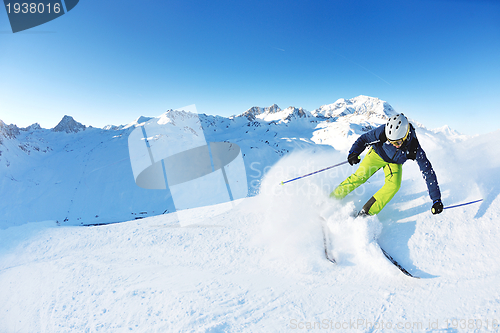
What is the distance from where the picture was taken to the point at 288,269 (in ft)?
12.1

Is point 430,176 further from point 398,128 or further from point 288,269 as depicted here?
point 288,269

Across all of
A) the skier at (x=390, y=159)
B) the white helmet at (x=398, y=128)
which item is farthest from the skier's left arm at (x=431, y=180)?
the white helmet at (x=398, y=128)

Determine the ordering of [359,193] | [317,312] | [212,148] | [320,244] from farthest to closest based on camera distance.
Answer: [212,148] < [359,193] < [320,244] < [317,312]

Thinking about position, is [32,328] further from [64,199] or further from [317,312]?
[64,199]

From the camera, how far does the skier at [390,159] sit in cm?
370

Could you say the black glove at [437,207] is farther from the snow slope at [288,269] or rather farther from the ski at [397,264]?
the ski at [397,264]

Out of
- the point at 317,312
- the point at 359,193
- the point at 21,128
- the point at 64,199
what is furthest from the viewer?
the point at 21,128

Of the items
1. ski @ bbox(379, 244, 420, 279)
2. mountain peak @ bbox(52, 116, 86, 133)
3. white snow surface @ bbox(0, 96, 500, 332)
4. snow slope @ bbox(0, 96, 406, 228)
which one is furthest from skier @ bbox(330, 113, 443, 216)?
mountain peak @ bbox(52, 116, 86, 133)

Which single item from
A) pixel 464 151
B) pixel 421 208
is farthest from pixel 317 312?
pixel 464 151

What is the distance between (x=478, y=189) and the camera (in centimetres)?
414

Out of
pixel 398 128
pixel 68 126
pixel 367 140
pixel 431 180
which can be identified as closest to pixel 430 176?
pixel 431 180

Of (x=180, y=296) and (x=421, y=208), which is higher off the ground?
(x=421, y=208)

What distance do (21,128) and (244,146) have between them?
4024 inches

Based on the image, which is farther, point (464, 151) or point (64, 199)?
point (64, 199)
